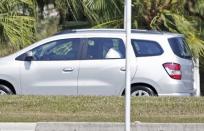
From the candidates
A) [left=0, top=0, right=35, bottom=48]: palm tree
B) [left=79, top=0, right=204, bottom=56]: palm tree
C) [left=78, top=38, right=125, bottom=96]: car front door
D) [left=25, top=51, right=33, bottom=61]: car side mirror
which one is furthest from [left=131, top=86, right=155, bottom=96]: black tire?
[left=0, top=0, right=35, bottom=48]: palm tree

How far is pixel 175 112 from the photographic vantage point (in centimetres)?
1102

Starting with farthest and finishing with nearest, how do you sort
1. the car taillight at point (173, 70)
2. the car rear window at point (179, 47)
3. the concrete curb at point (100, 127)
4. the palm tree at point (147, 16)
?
the palm tree at point (147, 16)
the car rear window at point (179, 47)
the car taillight at point (173, 70)
the concrete curb at point (100, 127)

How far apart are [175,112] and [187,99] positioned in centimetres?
81

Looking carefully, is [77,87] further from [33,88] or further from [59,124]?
[59,124]

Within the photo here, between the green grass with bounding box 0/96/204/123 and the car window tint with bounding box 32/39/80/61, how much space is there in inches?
58.0

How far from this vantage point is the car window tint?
13.0 m

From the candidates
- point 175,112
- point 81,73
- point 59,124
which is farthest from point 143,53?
point 59,124

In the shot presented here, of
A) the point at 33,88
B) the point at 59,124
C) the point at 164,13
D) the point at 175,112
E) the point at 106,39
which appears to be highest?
the point at 164,13

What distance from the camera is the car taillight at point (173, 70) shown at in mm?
12703

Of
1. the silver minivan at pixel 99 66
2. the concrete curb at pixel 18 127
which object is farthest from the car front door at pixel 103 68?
the concrete curb at pixel 18 127

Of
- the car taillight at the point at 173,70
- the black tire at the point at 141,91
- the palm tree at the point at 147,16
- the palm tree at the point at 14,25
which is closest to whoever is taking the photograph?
the car taillight at the point at 173,70

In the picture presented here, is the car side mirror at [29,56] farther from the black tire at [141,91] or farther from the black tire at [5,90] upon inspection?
the black tire at [141,91]

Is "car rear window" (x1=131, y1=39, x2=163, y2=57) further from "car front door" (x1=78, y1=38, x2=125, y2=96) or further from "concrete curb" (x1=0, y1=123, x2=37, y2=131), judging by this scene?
"concrete curb" (x1=0, y1=123, x2=37, y2=131)

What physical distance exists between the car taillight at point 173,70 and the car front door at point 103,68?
0.85 m
